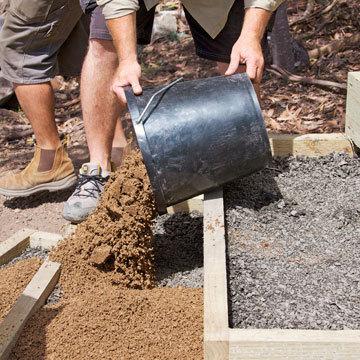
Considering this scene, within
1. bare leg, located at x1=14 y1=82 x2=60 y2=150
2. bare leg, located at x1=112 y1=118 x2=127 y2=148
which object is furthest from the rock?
bare leg, located at x1=14 y1=82 x2=60 y2=150

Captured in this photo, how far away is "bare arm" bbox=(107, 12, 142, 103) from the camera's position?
130 inches

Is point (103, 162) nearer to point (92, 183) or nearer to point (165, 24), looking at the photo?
point (92, 183)

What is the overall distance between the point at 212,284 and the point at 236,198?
1009mm

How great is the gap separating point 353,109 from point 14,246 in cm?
189

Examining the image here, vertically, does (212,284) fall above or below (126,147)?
above

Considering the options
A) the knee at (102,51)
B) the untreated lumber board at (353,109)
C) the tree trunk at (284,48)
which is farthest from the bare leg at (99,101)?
the tree trunk at (284,48)

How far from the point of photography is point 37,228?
171 inches

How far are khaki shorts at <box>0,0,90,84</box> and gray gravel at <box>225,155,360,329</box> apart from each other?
1.44 metres

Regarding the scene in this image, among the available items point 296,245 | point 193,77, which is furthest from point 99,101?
point 193,77

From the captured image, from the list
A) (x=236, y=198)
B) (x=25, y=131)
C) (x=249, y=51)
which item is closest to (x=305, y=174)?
(x=236, y=198)

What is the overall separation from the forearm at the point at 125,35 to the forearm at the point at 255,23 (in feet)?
1.65

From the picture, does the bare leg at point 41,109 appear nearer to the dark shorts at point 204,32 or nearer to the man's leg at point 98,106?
the man's leg at point 98,106

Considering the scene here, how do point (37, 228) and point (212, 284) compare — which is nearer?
point (212, 284)

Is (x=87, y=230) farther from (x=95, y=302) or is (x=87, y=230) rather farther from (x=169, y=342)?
(x=169, y=342)
